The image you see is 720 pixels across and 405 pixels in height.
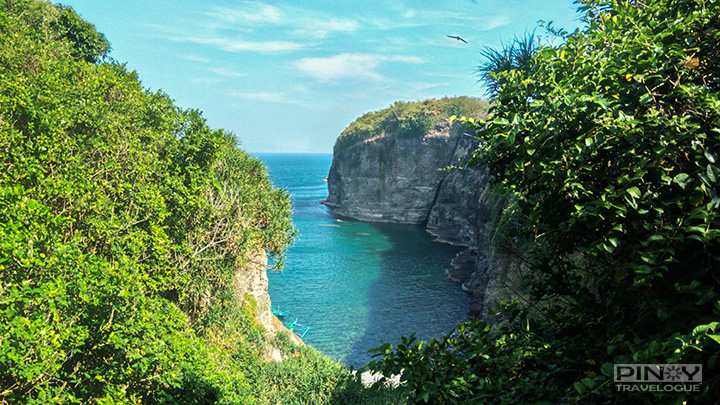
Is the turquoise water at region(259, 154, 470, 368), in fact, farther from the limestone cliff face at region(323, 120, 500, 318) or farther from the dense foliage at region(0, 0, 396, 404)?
the limestone cliff face at region(323, 120, 500, 318)

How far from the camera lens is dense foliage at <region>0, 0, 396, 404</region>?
10.1 metres

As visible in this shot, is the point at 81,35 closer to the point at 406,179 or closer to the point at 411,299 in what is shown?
the point at 411,299

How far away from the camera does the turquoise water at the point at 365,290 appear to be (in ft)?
114

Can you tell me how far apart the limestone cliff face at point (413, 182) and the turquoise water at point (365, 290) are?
6543mm

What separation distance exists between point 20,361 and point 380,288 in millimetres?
38473

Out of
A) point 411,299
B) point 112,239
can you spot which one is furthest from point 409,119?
point 112,239

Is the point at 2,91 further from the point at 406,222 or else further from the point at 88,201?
the point at 406,222

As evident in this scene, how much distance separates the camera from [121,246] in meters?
14.6

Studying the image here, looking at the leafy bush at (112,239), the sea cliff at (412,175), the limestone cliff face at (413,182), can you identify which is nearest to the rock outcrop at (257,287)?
the leafy bush at (112,239)

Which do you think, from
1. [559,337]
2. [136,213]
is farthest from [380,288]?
[559,337]

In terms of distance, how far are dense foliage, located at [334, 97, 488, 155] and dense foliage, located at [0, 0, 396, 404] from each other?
61.1 m

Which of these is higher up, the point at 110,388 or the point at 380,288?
the point at 110,388

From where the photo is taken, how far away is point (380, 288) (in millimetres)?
45500

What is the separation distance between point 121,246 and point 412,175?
7110 cm
